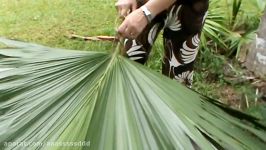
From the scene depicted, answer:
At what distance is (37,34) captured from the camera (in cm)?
304

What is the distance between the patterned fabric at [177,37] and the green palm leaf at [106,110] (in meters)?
0.39

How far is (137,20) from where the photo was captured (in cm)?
127

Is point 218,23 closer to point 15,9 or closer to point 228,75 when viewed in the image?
point 228,75

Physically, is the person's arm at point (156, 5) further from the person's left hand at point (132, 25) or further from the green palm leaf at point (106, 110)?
the green palm leaf at point (106, 110)

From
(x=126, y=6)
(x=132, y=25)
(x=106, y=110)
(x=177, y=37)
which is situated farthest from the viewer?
(x=177, y=37)

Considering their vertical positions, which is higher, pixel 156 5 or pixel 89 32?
pixel 156 5

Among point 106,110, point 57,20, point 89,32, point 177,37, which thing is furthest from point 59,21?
point 106,110

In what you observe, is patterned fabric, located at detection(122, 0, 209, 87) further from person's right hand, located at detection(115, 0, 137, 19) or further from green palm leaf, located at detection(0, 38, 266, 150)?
green palm leaf, located at detection(0, 38, 266, 150)

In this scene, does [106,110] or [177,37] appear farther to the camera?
[177,37]

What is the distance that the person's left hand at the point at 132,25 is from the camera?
125cm

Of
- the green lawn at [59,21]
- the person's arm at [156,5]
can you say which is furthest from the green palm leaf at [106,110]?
the green lawn at [59,21]

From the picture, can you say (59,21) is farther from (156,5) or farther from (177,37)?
(156,5)

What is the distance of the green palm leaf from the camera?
930mm

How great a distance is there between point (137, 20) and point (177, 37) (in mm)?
367
